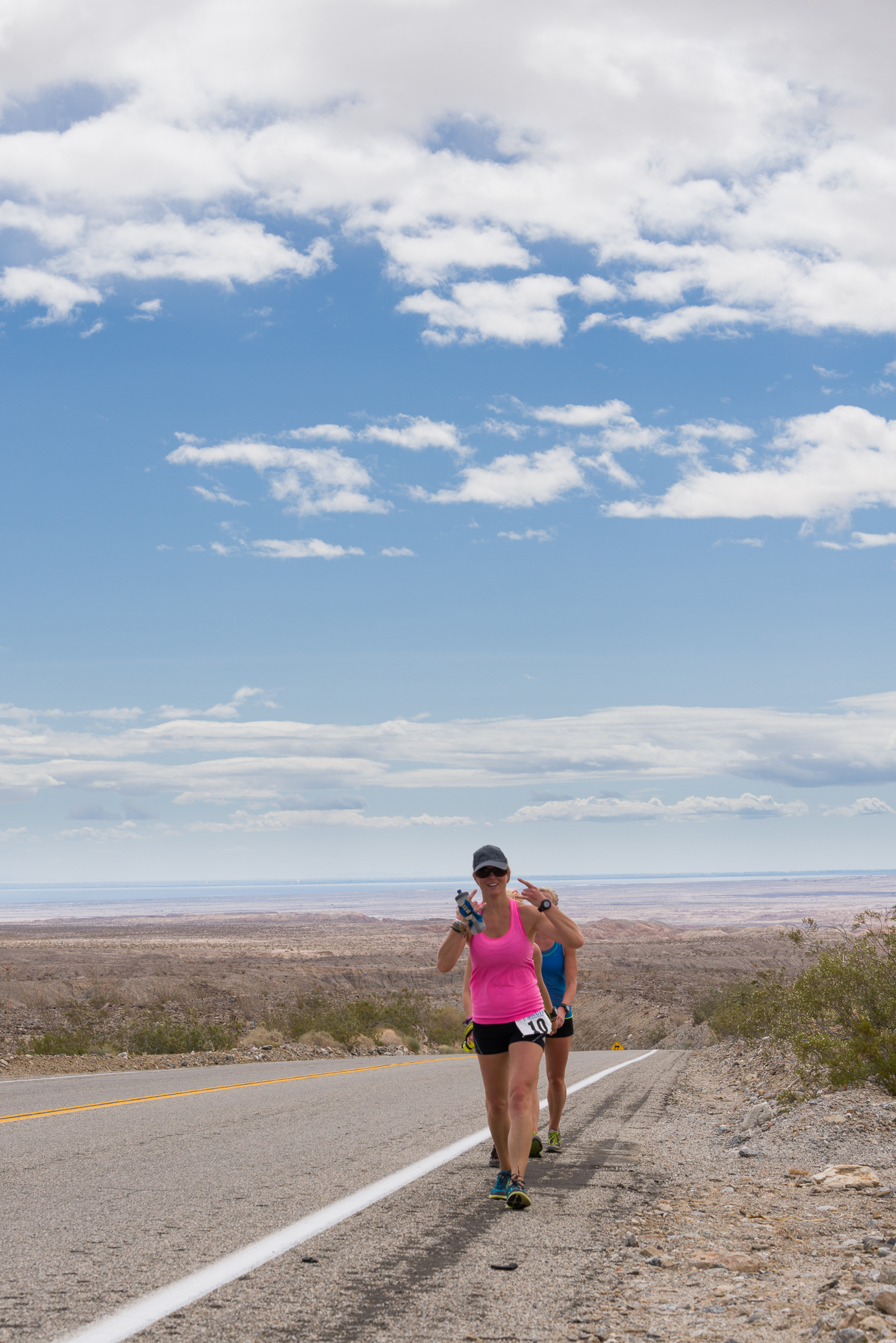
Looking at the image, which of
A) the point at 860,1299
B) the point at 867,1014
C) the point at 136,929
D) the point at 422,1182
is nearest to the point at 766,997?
the point at 867,1014

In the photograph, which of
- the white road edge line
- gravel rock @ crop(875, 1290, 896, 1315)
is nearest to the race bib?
the white road edge line

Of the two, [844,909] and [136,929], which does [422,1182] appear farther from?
[844,909]

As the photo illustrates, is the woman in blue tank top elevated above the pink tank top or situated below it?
below

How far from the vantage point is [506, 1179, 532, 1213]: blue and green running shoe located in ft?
20.3

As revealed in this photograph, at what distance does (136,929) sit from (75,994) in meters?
102

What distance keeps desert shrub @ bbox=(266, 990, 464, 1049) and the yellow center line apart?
6.94 meters

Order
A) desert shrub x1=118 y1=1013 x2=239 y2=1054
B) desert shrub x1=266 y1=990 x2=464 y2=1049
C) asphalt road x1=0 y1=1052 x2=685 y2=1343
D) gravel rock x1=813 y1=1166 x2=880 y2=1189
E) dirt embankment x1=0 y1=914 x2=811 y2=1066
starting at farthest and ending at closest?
dirt embankment x1=0 y1=914 x2=811 y2=1066 → desert shrub x1=266 y1=990 x2=464 y2=1049 → desert shrub x1=118 y1=1013 x2=239 y2=1054 → gravel rock x1=813 y1=1166 x2=880 y2=1189 → asphalt road x1=0 y1=1052 x2=685 y2=1343

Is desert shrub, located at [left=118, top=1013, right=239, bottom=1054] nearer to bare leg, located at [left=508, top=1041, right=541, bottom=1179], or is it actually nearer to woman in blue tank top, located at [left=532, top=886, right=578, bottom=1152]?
woman in blue tank top, located at [left=532, top=886, right=578, bottom=1152]

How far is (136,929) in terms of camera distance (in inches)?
5817

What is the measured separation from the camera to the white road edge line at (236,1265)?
159 inches

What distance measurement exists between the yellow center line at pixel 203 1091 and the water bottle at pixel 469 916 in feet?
20.7

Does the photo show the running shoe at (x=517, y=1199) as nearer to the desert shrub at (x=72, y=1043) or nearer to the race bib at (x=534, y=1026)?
the race bib at (x=534, y=1026)

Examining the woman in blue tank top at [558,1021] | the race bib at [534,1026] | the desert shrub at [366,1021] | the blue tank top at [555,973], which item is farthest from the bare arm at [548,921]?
the desert shrub at [366,1021]

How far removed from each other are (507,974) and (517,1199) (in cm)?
128
